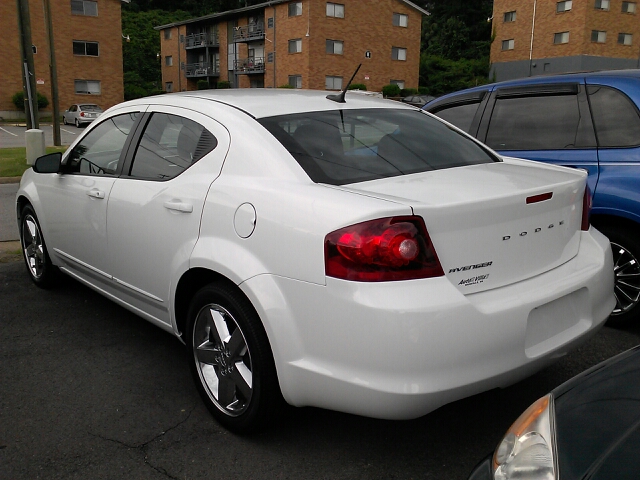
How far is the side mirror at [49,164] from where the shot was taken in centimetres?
448

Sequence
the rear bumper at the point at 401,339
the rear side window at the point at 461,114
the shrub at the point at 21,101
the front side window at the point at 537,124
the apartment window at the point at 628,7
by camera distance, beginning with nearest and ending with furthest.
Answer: the rear bumper at the point at 401,339 → the front side window at the point at 537,124 → the rear side window at the point at 461,114 → the shrub at the point at 21,101 → the apartment window at the point at 628,7

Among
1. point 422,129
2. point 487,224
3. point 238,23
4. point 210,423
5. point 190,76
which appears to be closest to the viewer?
point 487,224

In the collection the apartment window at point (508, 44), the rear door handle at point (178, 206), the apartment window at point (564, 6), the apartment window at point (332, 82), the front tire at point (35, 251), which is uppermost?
the apartment window at point (564, 6)

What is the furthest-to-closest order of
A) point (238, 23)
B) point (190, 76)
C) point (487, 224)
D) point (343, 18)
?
point (190, 76)
point (238, 23)
point (343, 18)
point (487, 224)

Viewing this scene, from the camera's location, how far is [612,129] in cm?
425

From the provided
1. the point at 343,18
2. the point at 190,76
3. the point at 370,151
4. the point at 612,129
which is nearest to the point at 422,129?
the point at 370,151

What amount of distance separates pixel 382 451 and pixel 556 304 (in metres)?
1.01

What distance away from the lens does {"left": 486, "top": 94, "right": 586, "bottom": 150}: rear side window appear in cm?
454

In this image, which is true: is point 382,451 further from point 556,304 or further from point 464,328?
point 556,304

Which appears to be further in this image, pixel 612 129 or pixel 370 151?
pixel 612 129

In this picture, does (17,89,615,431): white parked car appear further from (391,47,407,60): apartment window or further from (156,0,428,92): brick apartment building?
(391,47,407,60): apartment window

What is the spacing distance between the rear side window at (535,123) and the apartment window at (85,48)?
47146 mm

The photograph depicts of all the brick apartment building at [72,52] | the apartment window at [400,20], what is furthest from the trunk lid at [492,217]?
the apartment window at [400,20]

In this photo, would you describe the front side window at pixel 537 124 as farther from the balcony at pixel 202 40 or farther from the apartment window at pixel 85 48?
the balcony at pixel 202 40
